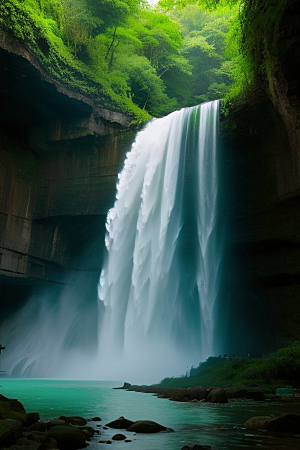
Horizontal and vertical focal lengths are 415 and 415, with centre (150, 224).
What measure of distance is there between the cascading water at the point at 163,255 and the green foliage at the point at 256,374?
3655 millimetres

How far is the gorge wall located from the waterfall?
39.5 inches

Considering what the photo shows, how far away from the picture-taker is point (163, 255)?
758 inches

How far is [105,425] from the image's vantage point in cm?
643

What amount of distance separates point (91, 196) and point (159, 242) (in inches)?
193

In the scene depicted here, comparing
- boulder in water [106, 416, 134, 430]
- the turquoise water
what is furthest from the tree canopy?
boulder in water [106, 416, 134, 430]

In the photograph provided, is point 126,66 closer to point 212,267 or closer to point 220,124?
point 220,124

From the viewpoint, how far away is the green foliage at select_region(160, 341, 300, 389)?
12.5m

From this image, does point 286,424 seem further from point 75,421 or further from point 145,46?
point 145,46

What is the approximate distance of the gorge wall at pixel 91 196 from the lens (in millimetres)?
18250

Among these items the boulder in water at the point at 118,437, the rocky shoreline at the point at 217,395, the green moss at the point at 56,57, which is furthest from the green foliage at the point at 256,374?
the green moss at the point at 56,57

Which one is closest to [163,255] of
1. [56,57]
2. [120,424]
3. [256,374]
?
[256,374]

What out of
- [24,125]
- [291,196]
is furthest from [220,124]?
[24,125]

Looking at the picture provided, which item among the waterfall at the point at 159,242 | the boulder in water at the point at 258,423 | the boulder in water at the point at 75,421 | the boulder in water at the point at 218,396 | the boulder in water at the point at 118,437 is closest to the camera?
the boulder in water at the point at 118,437

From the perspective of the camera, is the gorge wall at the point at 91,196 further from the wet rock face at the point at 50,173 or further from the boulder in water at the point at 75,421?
the boulder in water at the point at 75,421
